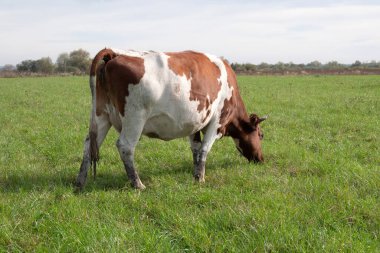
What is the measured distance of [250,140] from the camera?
748 cm

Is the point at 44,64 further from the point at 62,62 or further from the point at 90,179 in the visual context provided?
the point at 90,179

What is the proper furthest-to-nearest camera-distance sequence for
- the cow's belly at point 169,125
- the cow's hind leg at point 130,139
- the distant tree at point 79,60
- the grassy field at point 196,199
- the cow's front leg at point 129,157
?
the distant tree at point 79,60
the cow's belly at point 169,125
the cow's front leg at point 129,157
the cow's hind leg at point 130,139
the grassy field at point 196,199

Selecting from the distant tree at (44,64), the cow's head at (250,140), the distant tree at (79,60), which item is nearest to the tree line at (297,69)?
the distant tree at (79,60)

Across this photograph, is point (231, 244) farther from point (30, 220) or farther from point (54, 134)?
point (54, 134)

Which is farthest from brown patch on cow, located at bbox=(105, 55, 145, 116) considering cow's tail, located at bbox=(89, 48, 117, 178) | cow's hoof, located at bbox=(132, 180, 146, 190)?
cow's hoof, located at bbox=(132, 180, 146, 190)

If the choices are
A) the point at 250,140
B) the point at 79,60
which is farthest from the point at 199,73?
the point at 79,60

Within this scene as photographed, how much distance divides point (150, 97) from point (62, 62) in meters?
94.9

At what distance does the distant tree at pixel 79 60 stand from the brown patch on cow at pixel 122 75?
278 feet

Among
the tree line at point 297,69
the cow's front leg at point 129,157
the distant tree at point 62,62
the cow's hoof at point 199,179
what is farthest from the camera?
the distant tree at point 62,62

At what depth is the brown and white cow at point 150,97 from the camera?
549cm

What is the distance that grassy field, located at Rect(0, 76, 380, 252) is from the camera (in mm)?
3938

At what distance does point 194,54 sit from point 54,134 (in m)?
5.33

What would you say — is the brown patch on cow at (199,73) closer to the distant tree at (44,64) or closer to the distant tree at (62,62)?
the distant tree at (62,62)

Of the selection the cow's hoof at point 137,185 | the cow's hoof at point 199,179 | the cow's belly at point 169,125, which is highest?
the cow's belly at point 169,125
